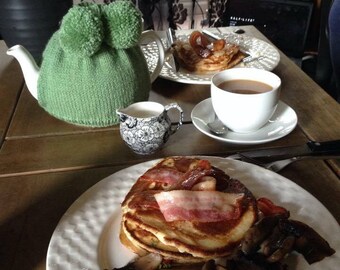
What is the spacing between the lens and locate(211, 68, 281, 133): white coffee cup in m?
0.88

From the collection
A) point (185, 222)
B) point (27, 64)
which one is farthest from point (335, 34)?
point (185, 222)

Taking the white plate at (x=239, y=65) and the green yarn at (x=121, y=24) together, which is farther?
the white plate at (x=239, y=65)

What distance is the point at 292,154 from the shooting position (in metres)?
0.84

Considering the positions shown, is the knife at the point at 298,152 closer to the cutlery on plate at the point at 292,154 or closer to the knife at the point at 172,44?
the cutlery on plate at the point at 292,154

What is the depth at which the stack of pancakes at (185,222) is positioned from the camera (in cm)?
58

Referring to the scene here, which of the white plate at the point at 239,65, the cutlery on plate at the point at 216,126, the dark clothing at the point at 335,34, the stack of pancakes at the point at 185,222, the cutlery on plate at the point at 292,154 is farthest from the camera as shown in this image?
the dark clothing at the point at 335,34

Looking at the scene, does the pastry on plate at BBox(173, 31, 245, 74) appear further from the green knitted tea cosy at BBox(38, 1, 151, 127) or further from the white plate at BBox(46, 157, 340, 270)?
the white plate at BBox(46, 157, 340, 270)

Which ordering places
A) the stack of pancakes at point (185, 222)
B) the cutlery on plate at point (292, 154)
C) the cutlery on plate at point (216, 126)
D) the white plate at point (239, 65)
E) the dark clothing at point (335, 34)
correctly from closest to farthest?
the stack of pancakes at point (185, 222), the cutlery on plate at point (292, 154), the cutlery on plate at point (216, 126), the white plate at point (239, 65), the dark clothing at point (335, 34)

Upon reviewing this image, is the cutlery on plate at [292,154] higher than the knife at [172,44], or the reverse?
the cutlery on plate at [292,154]

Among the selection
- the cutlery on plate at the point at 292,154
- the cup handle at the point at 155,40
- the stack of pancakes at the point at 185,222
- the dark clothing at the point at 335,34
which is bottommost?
the dark clothing at the point at 335,34

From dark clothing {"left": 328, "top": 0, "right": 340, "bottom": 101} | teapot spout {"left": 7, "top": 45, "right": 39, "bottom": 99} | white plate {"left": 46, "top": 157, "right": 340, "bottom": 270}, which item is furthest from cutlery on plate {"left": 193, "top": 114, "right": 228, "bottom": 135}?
dark clothing {"left": 328, "top": 0, "right": 340, "bottom": 101}

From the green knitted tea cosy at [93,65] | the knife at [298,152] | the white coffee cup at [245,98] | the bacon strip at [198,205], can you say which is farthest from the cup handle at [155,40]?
the bacon strip at [198,205]

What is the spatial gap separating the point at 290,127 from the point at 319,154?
12 centimetres

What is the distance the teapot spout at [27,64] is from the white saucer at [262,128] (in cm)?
38
